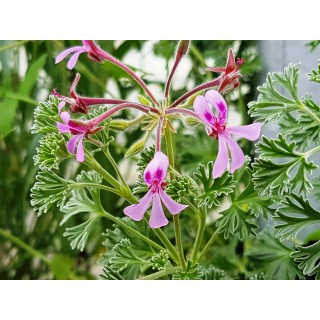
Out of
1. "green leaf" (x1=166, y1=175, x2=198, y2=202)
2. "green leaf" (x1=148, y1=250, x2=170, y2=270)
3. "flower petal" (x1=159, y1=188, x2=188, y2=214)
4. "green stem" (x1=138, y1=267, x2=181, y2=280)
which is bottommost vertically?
"green stem" (x1=138, y1=267, x2=181, y2=280)

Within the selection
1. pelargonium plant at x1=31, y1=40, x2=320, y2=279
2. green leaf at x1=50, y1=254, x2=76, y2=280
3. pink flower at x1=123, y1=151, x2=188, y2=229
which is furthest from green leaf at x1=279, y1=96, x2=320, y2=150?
green leaf at x1=50, y1=254, x2=76, y2=280

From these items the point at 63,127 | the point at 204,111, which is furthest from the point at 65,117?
the point at 204,111

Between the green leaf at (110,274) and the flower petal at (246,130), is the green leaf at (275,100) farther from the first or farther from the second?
the green leaf at (110,274)

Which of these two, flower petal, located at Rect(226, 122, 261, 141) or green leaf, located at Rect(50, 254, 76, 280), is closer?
flower petal, located at Rect(226, 122, 261, 141)

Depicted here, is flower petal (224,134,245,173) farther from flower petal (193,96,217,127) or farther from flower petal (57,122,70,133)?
flower petal (57,122,70,133)

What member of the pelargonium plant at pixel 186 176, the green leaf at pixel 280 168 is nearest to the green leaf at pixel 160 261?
the pelargonium plant at pixel 186 176
